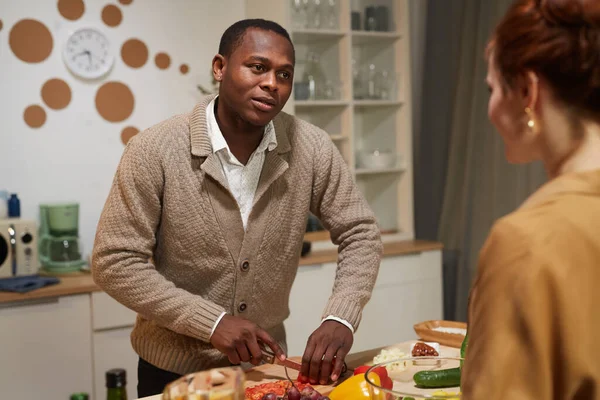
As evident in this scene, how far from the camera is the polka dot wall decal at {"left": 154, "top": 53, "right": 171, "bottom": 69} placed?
144 inches

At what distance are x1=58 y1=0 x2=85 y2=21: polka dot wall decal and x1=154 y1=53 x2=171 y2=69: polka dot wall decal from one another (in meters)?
0.40

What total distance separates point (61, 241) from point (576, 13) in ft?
9.53

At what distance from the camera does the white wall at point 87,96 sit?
11.1 feet

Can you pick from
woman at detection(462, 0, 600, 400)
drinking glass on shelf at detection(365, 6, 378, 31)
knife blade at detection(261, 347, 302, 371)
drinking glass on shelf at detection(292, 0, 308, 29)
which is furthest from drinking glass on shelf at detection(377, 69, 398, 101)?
woman at detection(462, 0, 600, 400)

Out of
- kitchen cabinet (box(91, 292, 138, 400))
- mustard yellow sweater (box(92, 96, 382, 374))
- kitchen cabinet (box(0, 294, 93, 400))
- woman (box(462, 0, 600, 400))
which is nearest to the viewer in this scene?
woman (box(462, 0, 600, 400))

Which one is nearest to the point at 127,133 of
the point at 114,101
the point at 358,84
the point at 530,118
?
the point at 114,101

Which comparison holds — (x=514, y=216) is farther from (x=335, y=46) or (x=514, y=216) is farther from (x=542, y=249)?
(x=335, y=46)

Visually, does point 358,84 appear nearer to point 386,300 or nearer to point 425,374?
point 386,300

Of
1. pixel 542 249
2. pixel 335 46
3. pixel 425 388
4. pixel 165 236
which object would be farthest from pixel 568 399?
pixel 335 46

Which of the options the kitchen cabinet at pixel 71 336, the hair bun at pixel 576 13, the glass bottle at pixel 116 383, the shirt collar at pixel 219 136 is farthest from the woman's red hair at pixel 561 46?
the kitchen cabinet at pixel 71 336

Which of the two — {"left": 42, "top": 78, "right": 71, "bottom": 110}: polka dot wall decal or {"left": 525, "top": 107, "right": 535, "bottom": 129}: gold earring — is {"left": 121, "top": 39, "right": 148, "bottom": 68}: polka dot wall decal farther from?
{"left": 525, "top": 107, "right": 535, "bottom": 129}: gold earring

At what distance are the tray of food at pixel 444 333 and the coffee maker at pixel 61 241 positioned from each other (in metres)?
1.86

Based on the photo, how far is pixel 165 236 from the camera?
71.7 inches

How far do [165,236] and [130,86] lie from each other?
1943mm
